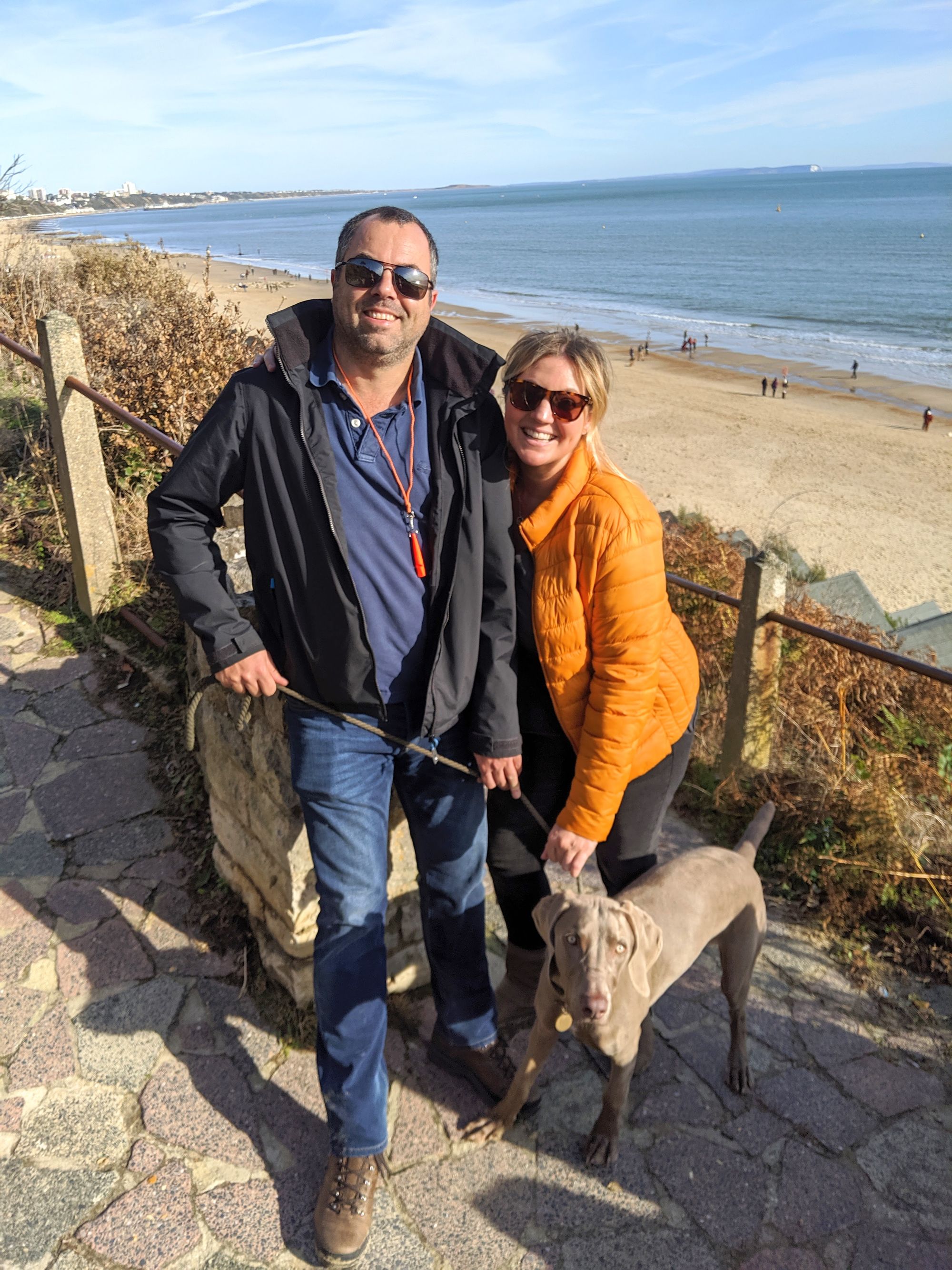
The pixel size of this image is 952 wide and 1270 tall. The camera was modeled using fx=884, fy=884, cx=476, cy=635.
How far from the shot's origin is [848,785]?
4.21 metres

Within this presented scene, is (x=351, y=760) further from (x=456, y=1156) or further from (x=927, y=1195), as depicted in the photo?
(x=927, y=1195)

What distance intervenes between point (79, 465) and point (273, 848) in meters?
3.24

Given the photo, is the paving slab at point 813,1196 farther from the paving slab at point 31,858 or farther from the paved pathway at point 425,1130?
the paving slab at point 31,858

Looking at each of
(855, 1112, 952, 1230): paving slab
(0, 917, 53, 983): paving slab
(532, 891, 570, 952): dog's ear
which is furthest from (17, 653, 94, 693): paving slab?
(855, 1112, 952, 1230): paving slab

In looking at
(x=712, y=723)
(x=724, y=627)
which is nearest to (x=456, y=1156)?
(x=712, y=723)

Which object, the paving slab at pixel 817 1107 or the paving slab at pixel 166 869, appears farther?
the paving slab at pixel 166 869

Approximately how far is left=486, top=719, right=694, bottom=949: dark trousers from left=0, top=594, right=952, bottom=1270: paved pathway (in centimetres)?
63

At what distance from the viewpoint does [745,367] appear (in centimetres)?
3175

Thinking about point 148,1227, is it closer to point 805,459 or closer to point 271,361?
point 271,361

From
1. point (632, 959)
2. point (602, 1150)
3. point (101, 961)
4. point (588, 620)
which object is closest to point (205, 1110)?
point (101, 961)

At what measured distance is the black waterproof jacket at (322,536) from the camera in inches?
93.9

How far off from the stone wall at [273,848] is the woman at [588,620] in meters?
0.75

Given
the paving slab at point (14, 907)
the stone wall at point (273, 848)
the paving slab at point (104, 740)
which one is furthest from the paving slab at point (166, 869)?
the paving slab at point (104, 740)

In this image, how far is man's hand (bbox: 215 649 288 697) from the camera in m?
2.52
